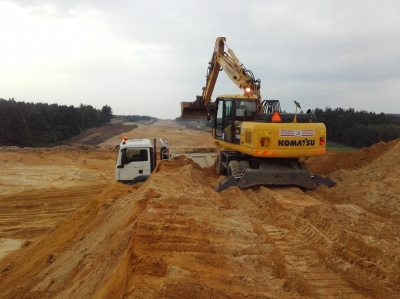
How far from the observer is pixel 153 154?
13258mm

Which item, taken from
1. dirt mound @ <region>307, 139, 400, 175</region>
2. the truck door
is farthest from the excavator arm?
dirt mound @ <region>307, 139, 400, 175</region>

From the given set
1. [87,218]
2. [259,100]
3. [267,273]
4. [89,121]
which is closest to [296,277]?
[267,273]

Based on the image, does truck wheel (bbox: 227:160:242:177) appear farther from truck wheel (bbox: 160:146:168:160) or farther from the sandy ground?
truck wheel (bbox: 160:146:168:160)

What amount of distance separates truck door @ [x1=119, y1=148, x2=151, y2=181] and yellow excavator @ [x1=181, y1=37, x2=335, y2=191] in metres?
2.45

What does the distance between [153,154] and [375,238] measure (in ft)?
Result: 29.3

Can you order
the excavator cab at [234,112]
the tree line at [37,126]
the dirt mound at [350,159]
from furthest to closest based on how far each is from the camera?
1. the tree line at [37,126]
2. the dirt mound at [350,159]
3. the excavator cab at [234,112]

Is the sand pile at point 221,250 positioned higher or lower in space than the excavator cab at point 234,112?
lower

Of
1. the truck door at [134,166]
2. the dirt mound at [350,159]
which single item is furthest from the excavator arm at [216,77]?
the dirt mound at [350,159]

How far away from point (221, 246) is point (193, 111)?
11.0m

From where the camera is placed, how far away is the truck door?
42.1 feet

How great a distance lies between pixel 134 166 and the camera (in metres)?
12.8

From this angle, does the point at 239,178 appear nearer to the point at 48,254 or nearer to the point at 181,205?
the point at 181,205

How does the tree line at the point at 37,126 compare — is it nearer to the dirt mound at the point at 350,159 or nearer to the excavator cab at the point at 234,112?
the excavator cab at the point at 234,112

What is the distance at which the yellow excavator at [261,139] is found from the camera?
9500mm
